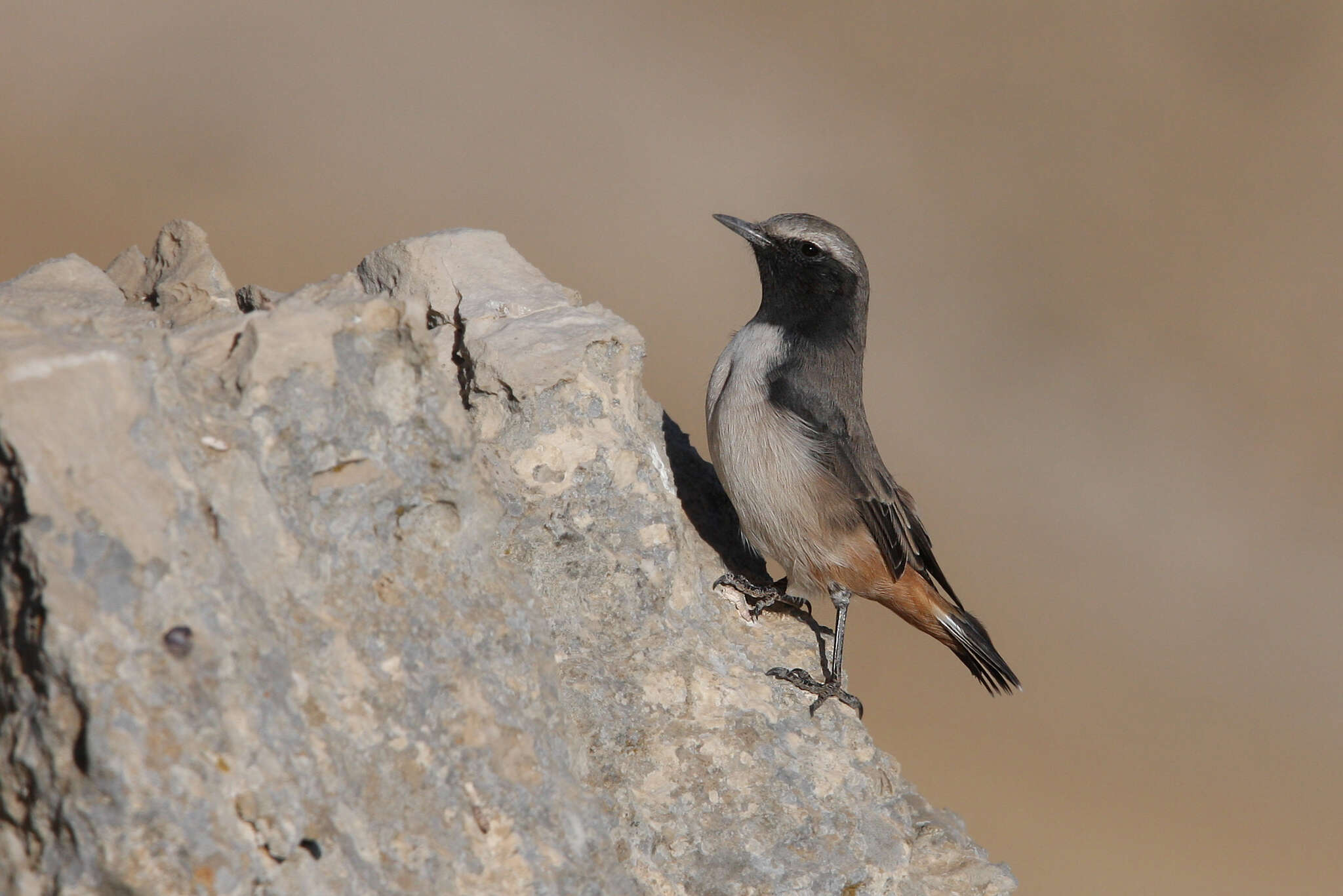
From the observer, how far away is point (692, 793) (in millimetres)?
4387

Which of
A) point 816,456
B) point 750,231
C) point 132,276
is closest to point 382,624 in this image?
point 132,276

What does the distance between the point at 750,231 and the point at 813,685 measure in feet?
9.49

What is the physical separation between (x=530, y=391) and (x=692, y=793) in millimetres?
1784

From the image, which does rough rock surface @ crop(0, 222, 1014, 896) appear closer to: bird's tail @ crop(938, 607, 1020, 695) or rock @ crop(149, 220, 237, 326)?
rock @ crop(149, 220, 237, 326)

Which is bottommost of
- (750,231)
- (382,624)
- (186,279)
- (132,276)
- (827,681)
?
(827,681)

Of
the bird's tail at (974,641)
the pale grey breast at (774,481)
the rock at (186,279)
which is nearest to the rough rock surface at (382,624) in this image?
the rock at (186,279)

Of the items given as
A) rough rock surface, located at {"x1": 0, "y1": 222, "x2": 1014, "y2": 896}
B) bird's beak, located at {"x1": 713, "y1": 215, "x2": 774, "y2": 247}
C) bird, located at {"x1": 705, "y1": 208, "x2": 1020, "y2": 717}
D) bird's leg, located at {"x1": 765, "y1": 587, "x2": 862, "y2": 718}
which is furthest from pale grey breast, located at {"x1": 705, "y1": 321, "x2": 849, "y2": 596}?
bird's beak, located at {"x1": 713, "y1": 215, "x2": 774, "y2": 247}

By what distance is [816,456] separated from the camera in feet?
20.2

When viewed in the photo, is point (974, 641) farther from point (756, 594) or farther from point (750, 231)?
point (750, 231)

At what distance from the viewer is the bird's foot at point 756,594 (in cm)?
555

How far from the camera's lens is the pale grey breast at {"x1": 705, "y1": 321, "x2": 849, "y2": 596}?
592cm

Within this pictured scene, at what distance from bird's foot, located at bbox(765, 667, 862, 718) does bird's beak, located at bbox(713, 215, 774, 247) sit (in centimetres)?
272

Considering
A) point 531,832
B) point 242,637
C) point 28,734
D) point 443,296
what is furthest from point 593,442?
point 28,734

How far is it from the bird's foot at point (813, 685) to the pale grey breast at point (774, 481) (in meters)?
0.91
